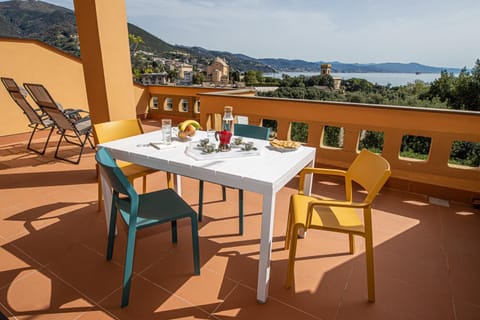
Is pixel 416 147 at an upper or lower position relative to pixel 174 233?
lower

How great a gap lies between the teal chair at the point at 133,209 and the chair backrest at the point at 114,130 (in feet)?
2.36

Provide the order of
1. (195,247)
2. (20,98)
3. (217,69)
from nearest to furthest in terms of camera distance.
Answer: (195,247) < (20,98) < (217,69)

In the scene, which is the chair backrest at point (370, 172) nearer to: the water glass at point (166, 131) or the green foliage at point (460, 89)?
the water glass at point (166, 131)

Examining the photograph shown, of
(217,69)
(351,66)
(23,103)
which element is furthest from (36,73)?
(351,66)

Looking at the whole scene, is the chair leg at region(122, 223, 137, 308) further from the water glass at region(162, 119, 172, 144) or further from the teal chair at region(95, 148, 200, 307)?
the water glass at region(162, 119, 172, 144)

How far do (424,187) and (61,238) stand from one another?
11.6 ft

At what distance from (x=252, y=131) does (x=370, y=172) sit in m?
1.16

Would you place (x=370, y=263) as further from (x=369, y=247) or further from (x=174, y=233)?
(x=174, y=233)

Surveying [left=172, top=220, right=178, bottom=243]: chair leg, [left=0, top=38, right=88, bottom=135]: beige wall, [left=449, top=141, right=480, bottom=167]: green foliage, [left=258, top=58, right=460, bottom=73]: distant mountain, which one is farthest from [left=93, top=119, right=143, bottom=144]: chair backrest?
[left=258, top=58, right=460, bottom=73]: distant mountain

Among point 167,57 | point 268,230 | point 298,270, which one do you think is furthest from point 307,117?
point 167,57

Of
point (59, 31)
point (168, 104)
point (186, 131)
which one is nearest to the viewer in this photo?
point (186, 131)

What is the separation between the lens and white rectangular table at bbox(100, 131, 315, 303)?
1.40m

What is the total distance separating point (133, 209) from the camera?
1411mm

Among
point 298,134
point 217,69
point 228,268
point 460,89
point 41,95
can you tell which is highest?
point 217,69
